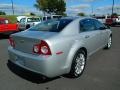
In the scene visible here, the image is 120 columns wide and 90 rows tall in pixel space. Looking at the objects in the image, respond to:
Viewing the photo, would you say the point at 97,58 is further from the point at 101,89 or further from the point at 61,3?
the point at 61,3

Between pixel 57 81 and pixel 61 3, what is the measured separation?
43059mm

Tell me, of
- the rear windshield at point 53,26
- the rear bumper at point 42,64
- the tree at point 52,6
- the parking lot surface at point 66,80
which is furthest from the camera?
the tree at point 52,6

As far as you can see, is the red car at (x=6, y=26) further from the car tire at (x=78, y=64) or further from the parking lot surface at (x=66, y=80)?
the car tire at (x=78, y=64)

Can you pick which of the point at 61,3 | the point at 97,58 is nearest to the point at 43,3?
the point at 61,3

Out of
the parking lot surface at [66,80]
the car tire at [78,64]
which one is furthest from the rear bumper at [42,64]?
the car tire at [78,64]

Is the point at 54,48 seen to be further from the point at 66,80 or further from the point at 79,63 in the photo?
the point at 79,63

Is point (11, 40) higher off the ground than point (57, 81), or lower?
higher

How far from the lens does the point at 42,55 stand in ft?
Answer: 13.6

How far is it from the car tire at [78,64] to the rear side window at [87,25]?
68 centimetres

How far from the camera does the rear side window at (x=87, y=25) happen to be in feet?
17.8

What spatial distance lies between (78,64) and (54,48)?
1119 mm

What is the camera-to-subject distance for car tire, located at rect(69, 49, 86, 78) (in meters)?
4.74

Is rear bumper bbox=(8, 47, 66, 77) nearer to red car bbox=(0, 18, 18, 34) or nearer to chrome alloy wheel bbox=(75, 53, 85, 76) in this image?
chrome alloy wheel bbox=(75, 53, 85, 76)

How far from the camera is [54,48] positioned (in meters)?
4.17
